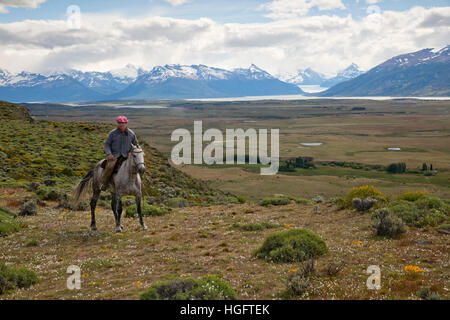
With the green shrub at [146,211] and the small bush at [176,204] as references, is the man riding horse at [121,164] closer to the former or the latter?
the green shrub at [146,211]

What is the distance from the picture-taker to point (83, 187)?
16.1 meters

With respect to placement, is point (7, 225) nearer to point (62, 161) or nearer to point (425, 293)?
point (425, 293)

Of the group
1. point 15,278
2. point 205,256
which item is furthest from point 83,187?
point 205,256

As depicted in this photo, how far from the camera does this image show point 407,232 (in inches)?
528

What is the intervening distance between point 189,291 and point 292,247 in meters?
4.67

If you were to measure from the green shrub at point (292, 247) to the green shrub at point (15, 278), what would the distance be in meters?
6.50

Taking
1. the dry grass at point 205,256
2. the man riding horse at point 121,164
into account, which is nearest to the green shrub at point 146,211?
the dry grass at point 205,256

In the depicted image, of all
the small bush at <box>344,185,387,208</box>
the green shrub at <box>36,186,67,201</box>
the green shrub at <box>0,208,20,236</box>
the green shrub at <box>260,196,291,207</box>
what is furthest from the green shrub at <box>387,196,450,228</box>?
the green shrub at <box>36,186,67,201</box>

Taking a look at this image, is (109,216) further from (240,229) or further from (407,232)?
(407,232)

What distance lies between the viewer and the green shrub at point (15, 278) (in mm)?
9064

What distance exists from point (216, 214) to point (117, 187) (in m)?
6.82

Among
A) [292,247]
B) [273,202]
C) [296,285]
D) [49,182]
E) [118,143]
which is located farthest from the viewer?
[49,182]

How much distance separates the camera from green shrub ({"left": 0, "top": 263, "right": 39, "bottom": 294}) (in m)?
9.06

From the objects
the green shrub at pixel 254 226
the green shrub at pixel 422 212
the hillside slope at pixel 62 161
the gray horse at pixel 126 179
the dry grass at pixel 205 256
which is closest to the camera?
the dry grass at pixel 205 256
